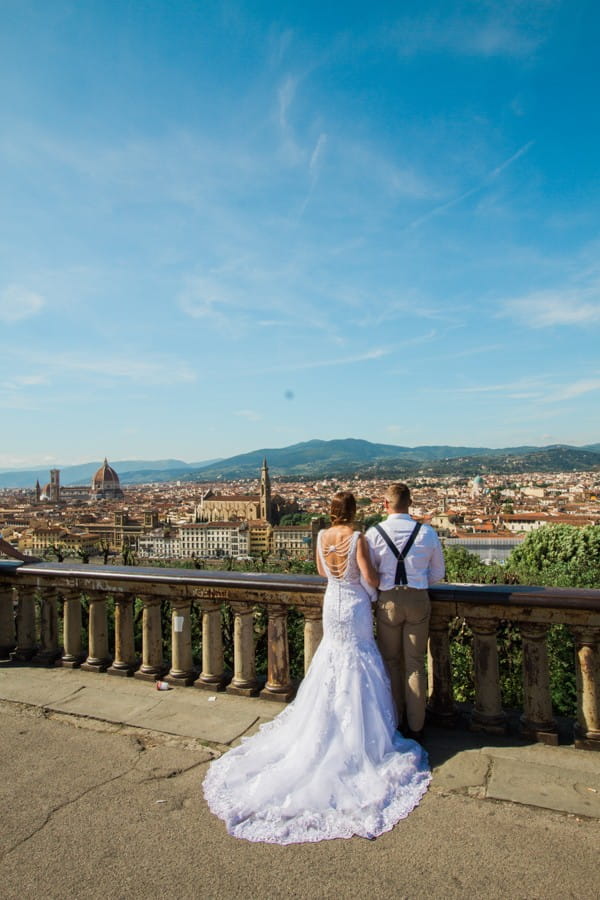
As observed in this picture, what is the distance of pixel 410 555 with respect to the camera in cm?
293

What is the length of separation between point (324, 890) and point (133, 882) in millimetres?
635

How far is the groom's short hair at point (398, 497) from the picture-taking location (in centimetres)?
299

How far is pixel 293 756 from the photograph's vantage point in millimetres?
2623

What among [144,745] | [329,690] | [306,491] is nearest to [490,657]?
[329,690]

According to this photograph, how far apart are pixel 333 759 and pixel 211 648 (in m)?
1.34

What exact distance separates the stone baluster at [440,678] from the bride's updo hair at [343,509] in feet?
2.44

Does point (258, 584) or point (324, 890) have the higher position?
point (258, 584)

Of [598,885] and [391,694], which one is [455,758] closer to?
[391,694]

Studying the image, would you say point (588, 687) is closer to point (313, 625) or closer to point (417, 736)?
point (417, 736)

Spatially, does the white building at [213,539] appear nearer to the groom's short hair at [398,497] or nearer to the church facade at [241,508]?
the church facade at [241,508]

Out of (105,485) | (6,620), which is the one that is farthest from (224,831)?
(105,485)

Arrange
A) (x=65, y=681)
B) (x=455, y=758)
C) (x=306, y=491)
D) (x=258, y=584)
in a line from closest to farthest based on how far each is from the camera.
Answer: (x=455, y=758), (x=258, y=584), (x=65, y=681), (x=306, y=491)

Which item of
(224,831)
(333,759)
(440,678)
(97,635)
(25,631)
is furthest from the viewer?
(25,631)

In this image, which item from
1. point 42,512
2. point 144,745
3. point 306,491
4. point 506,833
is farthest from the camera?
point 306,491
